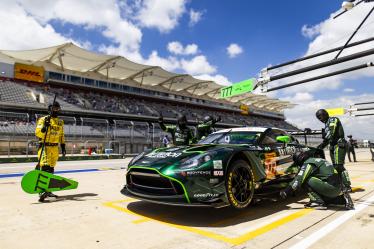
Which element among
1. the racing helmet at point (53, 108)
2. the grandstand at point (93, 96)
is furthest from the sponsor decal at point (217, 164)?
the grandstand at point (93, 96)

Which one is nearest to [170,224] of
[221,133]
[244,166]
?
[244,166]

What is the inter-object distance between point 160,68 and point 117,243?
40470 mm

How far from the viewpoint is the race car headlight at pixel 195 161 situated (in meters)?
3.66

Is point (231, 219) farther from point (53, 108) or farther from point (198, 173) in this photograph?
point (53, 108)

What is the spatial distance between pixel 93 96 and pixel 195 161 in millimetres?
39141

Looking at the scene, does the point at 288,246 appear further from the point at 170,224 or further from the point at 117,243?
the point at 117,243

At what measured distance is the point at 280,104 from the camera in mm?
77812

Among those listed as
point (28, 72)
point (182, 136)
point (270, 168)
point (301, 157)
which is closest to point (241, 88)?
point (182, 136)

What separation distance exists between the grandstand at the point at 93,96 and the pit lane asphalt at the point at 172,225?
55.6ft

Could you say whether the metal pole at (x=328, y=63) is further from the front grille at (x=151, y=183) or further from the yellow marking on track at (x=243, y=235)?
the front grille at (x=151, y=183)

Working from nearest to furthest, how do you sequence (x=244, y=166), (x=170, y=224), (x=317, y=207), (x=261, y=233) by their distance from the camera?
(x=261, y=233) → (x=170, y=224) → (x=244, y=166) → (x=317, y=207)

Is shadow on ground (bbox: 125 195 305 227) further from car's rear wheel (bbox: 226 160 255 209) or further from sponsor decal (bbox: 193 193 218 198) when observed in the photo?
sponsor decal (bbox: 193 193 218 198)

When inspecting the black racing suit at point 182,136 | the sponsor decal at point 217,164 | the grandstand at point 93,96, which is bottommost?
the sponsor decal at point 217,164

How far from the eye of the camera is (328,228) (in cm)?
343
